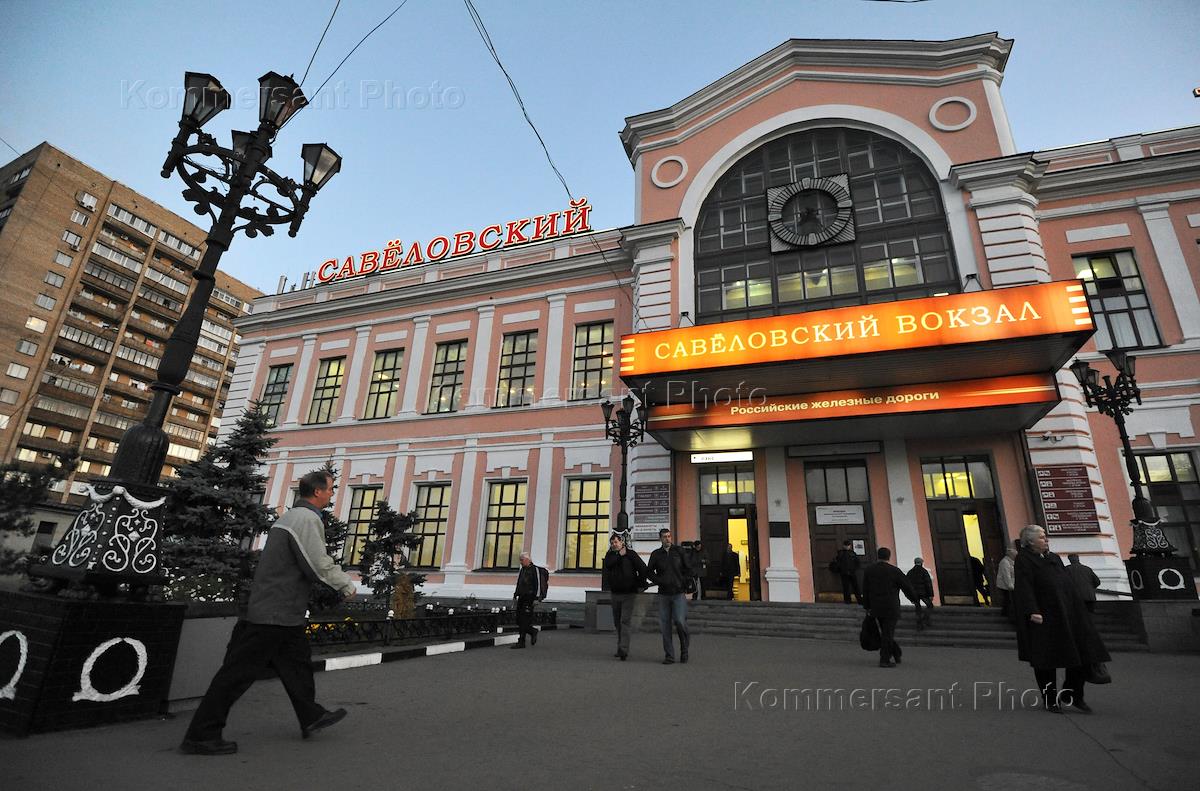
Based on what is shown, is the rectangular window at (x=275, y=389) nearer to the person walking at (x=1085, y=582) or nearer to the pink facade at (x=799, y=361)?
the pink facade at (x=799, y=361)

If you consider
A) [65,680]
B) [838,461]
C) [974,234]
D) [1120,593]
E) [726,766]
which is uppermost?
[974,234]

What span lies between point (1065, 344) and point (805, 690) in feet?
30.7

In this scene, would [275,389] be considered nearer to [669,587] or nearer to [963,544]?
[669,587]

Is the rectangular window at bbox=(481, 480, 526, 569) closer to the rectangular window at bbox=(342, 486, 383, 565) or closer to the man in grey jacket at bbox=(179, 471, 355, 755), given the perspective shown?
the rectangular window at bbox=(342, 486, 383, 565)

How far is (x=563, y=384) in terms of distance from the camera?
737 inches

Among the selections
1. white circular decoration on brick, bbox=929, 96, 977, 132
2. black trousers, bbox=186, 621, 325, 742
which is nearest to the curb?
black trousers, bbox=186, 621, 325, 742

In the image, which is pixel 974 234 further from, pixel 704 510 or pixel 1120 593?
pixel 704 510

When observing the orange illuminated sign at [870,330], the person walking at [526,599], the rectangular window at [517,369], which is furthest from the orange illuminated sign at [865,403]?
the rectangular window at [517,369]

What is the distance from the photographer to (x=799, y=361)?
11.8 m

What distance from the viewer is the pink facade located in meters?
13.1

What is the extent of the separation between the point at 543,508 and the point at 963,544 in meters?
11.2

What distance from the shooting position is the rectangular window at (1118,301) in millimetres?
14008

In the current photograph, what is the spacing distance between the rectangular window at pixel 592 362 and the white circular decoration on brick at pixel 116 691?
47.2 ft

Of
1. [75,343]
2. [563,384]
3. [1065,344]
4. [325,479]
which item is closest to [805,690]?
[325,479]
